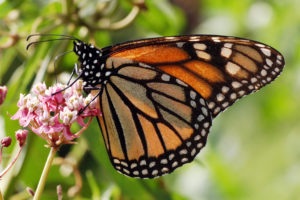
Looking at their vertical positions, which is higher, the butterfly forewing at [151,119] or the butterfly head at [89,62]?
the butterfly head at [89,62]

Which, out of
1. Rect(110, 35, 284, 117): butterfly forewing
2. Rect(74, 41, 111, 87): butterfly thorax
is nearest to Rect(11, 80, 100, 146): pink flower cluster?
Rect(74, 41, 111, 87): butterfly thorax

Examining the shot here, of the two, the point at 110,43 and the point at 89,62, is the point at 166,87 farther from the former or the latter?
the point at 110,43

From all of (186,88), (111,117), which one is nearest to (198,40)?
(186,88)

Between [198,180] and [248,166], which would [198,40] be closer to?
[198,180]

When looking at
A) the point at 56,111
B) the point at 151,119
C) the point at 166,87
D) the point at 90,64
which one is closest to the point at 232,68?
the point at 166,87

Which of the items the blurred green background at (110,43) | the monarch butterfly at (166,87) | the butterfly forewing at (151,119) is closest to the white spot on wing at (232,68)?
the monarch butterfly at (166,87)

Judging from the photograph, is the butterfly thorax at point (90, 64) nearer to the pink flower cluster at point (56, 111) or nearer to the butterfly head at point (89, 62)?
the butterfly head at point (89, 62)

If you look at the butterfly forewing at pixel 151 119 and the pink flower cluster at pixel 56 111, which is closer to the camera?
the pink flower cluster at pixel 56 111

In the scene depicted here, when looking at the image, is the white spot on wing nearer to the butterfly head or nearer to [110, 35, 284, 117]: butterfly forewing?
[110, 35, 284, 117]: butterfly forewing
